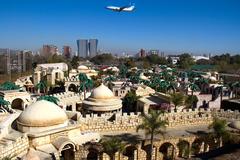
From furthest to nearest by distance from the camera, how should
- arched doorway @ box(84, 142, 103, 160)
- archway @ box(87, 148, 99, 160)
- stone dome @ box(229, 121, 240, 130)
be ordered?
stone dome @ box(229, 121, 240, 130), archway @ box(87, 148, 99, 160), arched doorway @ box(84, 142, 103, 160)

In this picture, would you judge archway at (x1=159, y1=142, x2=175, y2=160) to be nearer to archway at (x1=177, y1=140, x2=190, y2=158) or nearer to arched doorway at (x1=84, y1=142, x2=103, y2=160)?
archway at (x1=177, y1=140, x2=190, y2=158)

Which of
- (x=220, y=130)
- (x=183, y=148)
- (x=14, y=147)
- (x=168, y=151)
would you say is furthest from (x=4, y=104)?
(x=220, y=130)

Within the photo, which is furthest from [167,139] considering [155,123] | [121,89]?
[121,89]

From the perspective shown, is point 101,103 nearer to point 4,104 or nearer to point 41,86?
point 4,104

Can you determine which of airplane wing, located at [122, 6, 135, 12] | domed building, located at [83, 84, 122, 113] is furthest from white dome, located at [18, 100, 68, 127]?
airplane wing, located at [122, 6, 135, 12]

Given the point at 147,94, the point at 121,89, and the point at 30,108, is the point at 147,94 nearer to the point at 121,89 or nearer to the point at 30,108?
the point at 121,89

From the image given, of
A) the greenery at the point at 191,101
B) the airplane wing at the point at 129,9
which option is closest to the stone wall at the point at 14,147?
the airplane wing at the point at 129,9

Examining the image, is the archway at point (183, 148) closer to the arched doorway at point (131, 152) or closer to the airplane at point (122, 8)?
the arched doorway at point (131, 152)
